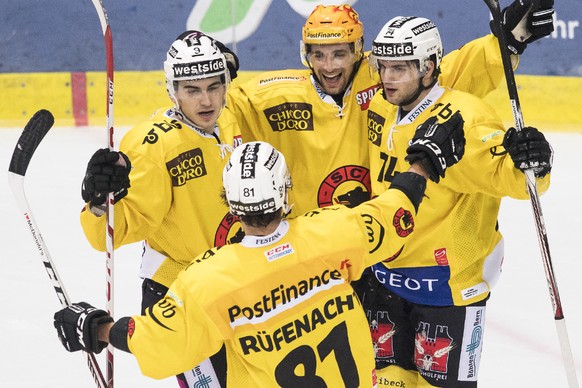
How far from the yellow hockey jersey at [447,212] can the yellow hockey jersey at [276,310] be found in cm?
60

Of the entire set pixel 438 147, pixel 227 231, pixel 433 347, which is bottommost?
pixel 433 347

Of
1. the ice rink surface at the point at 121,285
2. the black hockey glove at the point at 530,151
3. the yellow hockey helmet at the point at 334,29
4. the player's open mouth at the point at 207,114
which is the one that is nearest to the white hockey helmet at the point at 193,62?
the player's open mouth at the point at 207,114

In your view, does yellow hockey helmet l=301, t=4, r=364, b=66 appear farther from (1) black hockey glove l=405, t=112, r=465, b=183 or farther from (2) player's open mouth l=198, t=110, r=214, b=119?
(1) black hockey glove l=405, t=112, r=465, b=183

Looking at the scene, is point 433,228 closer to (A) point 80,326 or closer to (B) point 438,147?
(B) point 438,147

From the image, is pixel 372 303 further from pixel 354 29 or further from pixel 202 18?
pixel 202 18

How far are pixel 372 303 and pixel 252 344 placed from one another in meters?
1.15

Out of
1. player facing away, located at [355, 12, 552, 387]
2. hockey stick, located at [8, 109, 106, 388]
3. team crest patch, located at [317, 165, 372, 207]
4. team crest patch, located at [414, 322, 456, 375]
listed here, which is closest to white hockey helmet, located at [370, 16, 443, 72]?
player facing away, located at [355, 12, 552, 387]

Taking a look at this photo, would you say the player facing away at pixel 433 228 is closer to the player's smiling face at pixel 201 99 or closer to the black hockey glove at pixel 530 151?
the black hockey glove at pixel 530 151

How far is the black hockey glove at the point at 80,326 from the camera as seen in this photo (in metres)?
3.03

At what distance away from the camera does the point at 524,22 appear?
3756 mm

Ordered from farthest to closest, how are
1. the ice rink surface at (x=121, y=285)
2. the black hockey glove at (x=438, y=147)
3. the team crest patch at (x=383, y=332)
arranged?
the ice rink surface at (x=121, y=285), the team crest patch at (x=383, y=332), the black hockey glove at (x=438, y=147)

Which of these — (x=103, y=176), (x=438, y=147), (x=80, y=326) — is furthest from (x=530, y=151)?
(x=80, y=326)

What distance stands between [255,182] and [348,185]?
3.96 feet

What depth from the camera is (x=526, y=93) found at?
754cm
